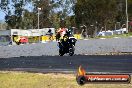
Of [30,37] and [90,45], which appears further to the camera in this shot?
[30,37]

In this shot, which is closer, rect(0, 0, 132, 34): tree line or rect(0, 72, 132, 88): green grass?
rect(0, 72, 132, 88): green grass

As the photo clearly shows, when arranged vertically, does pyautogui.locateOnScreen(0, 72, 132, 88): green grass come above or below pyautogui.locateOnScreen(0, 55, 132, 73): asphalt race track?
above

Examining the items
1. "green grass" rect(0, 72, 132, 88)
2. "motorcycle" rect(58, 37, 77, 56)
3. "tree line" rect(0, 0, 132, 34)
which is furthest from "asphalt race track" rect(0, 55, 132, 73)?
"tree line" rect(0, 0, 132, 34)

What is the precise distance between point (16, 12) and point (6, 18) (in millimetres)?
2451

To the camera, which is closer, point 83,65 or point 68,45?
point 83,65

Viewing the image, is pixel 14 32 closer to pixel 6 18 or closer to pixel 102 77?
pixel 6 18

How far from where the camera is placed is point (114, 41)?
977 inches

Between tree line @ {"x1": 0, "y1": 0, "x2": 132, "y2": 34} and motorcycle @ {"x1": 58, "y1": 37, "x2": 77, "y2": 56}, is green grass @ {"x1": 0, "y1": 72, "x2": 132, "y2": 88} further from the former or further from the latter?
tree line @ {"x1": 0, "y1": 0, "x2": 132, "y2": 34}

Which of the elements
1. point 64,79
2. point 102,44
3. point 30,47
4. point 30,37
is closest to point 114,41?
point 102,44

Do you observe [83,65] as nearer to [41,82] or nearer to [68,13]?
[41,82]

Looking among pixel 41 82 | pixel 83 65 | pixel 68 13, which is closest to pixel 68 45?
pixel 83 65

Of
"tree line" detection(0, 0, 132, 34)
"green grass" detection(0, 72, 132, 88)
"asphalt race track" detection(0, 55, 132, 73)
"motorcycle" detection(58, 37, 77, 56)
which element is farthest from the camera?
"tree line" detection(0, 0, 132, 34)

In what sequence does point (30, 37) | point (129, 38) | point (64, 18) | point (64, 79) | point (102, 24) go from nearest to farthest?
point (64, 79) → point (129, 38) → point (30, 37) → point (102, 24) → point (64, 18)

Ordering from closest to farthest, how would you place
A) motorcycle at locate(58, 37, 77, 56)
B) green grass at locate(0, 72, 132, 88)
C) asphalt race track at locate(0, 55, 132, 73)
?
green grass at locate(0, 72, 132, 88) < asphalt race track at locate(0, 55, 132, 73) < motorcycle at locate(58, 37, 77, 56)
